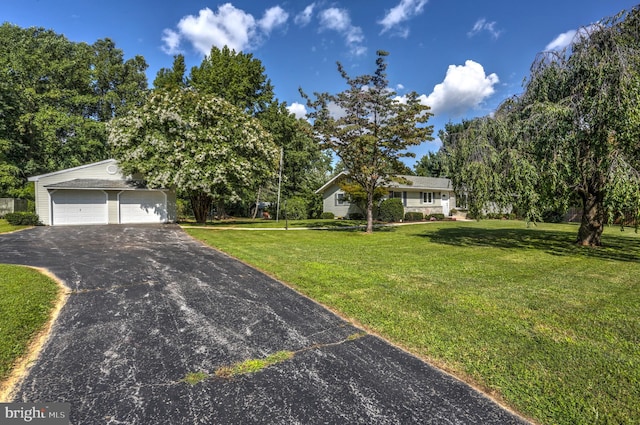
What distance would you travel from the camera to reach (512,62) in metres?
12.3

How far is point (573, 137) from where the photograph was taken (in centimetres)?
→ 845

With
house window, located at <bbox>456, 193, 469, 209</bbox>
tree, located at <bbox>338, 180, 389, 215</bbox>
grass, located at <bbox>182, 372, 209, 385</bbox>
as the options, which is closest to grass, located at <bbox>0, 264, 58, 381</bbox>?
grass, located at <bbox>182, 372, 209, 385</bbox>

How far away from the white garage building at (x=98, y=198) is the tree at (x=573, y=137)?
1771 centimetres

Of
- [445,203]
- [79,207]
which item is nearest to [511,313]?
[79,207]

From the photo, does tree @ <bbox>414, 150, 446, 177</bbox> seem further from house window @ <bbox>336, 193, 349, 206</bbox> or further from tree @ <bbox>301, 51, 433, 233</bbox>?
tree @ <bbox>301, 51, 433, 233</bbox>

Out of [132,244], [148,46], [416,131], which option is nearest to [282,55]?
[148,46]

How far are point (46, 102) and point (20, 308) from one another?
30829 millimetres

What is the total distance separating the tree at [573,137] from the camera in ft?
25.2

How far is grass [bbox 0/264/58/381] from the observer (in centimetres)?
326

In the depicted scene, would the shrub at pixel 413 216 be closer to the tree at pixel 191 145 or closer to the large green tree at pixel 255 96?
the large green tree at pixel 255 96

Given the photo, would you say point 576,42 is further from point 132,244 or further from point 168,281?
point 132,244

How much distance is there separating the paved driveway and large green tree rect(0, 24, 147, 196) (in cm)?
2650

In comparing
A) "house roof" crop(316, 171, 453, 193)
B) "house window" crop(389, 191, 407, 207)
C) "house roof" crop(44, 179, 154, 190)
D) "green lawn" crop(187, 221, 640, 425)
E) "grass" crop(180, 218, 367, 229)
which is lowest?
"green lawn" crop(187, 221, 640, 425)

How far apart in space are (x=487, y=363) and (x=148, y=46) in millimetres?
20832
